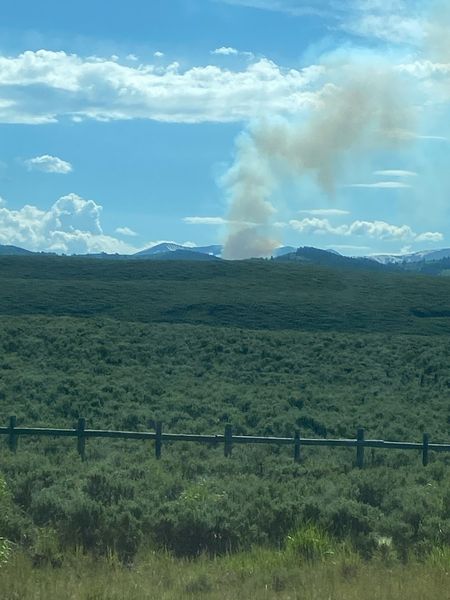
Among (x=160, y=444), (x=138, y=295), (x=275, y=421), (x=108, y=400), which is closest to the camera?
(x=160, y=444)

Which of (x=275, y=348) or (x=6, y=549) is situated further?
(x=275, y=348)

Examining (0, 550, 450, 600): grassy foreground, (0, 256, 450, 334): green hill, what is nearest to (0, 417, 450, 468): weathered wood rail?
(0, 550, 450, 600): grassy foreground

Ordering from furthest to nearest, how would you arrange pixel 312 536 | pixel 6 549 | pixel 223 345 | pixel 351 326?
pixel 351 326 < pixel 223 345 < pixel 312 536 < pixel 6 549

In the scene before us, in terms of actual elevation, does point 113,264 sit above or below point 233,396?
above

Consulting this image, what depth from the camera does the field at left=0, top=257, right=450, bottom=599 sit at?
8.92 m

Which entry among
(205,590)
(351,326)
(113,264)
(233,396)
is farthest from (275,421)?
(113,264)

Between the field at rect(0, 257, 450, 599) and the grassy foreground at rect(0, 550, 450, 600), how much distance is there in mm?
32

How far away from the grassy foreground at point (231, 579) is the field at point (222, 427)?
0.10 feet

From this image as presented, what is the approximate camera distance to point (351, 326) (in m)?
51.1

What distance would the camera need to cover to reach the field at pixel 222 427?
892 centimetres

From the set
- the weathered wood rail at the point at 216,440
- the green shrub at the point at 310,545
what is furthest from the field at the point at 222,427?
the weathered wood rail at the point at 216,440

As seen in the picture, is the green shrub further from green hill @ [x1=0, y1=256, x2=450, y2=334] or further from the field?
green hill @ [x1=0, y1=256, x2=450, y2=334]

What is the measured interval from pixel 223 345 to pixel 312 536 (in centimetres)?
3199

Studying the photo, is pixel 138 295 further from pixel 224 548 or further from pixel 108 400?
pixel 224 548
